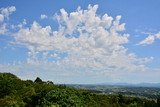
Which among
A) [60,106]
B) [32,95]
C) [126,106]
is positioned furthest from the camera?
[126,106]

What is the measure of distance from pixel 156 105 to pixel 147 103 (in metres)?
3.91

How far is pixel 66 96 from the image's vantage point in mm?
96812

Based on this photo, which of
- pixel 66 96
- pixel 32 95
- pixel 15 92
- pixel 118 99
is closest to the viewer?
pixel 66 96

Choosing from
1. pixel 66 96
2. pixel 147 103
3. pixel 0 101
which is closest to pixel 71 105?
pixel 66 96

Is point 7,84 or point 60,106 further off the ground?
point 7,84

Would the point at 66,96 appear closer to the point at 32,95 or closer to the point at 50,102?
the point at 50,102

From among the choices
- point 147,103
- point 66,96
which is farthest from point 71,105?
point 147,103

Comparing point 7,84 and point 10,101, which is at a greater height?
point 7,84

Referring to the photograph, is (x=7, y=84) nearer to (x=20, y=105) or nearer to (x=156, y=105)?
(x=20, y=105)

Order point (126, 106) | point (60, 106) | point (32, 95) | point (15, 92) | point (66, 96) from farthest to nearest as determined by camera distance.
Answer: point (126, 106) → point (15, 92) → point (32, 95) → point (66, 96) → point (60, 106)

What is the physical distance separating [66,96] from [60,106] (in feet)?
21.2

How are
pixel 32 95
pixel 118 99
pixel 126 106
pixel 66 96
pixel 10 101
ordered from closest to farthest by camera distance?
pixel 66 96
pixel 10 101
pixel 32 95
pixel 126 106
pixel 118 99

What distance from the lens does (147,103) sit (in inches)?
6014

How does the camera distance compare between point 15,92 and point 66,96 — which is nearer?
point 66,96
